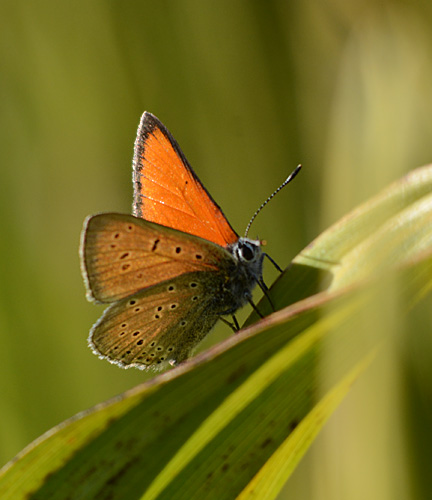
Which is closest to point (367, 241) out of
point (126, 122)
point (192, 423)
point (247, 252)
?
point (192, 423)

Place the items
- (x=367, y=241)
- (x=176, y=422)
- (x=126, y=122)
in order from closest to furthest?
(x=176, y=422), (x=367, y=241), (x=126, y=122)

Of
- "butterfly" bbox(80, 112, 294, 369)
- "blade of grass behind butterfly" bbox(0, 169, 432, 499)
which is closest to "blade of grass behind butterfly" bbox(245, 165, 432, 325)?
"blade of grass behind butterfly" bbox(0, 169, 432, 499)

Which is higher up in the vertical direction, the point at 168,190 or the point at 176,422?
the point at 168,190

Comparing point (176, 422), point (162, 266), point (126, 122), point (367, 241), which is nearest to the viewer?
point (176, 422)

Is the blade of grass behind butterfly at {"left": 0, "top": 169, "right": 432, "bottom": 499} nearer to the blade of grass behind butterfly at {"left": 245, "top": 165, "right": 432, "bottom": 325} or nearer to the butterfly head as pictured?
the blade of grass behind butterfly at {"left": 245, "top": 165, "right": 432, "bottom": 325}

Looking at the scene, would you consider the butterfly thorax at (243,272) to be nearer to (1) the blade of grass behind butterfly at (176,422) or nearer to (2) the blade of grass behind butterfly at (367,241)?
(2) the blade of grass behind butterfly at (367,241)

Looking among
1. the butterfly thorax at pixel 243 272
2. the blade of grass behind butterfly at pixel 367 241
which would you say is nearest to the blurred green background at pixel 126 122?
the butterfly thorax at pixel 243 272

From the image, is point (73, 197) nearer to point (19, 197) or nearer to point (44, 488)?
point (19, 197)

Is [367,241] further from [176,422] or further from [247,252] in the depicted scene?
[247,252]

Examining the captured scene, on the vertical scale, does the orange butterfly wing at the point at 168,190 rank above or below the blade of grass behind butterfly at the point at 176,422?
above

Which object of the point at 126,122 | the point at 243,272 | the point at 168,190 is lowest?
the point at 243,272
